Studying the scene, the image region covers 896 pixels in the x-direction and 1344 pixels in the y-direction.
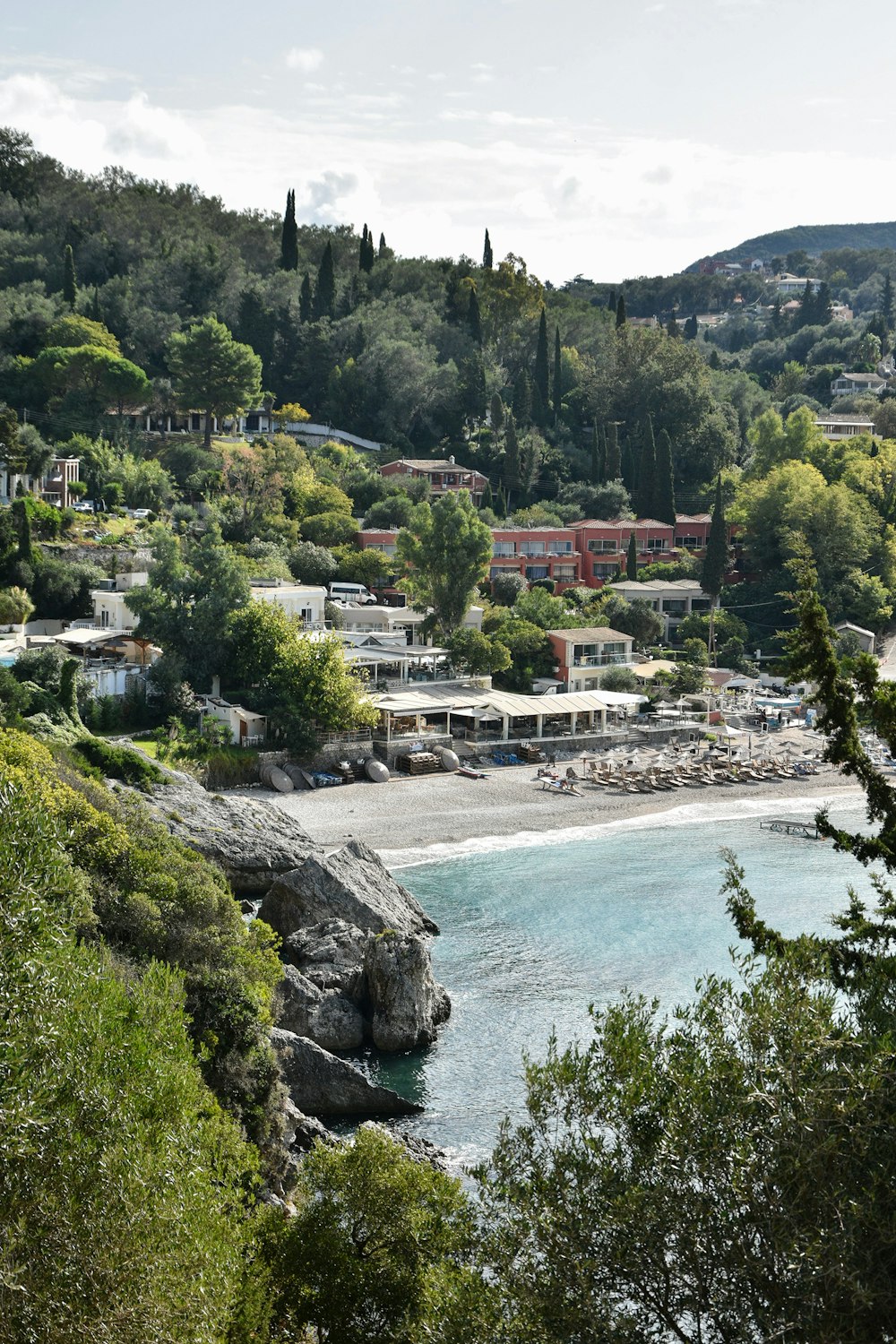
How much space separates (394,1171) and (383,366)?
58.2m

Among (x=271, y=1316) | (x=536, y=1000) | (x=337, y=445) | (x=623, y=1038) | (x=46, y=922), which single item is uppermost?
(x=337, y=445)

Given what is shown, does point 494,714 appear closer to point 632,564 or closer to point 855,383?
point 632,564

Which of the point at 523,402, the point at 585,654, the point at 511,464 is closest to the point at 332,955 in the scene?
the point at 585,654

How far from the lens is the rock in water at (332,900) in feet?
78.7

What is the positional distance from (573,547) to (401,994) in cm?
3697

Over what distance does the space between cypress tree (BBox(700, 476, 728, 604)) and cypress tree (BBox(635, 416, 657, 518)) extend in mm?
7424

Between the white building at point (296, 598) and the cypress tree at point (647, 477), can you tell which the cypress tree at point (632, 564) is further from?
the white building at point (296, 598)

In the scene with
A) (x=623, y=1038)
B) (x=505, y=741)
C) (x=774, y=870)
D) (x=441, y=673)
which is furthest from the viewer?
(x=441, y=673)

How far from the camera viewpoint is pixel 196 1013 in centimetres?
1758

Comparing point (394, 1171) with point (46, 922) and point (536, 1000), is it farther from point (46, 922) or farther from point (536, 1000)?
point (536, 1000)

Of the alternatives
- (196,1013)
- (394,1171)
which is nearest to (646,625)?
(196,1013)

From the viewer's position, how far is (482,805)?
34.8 m

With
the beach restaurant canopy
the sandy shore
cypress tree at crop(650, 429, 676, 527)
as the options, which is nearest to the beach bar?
the beach restaurant canopy

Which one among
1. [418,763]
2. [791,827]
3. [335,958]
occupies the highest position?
[418,763]
